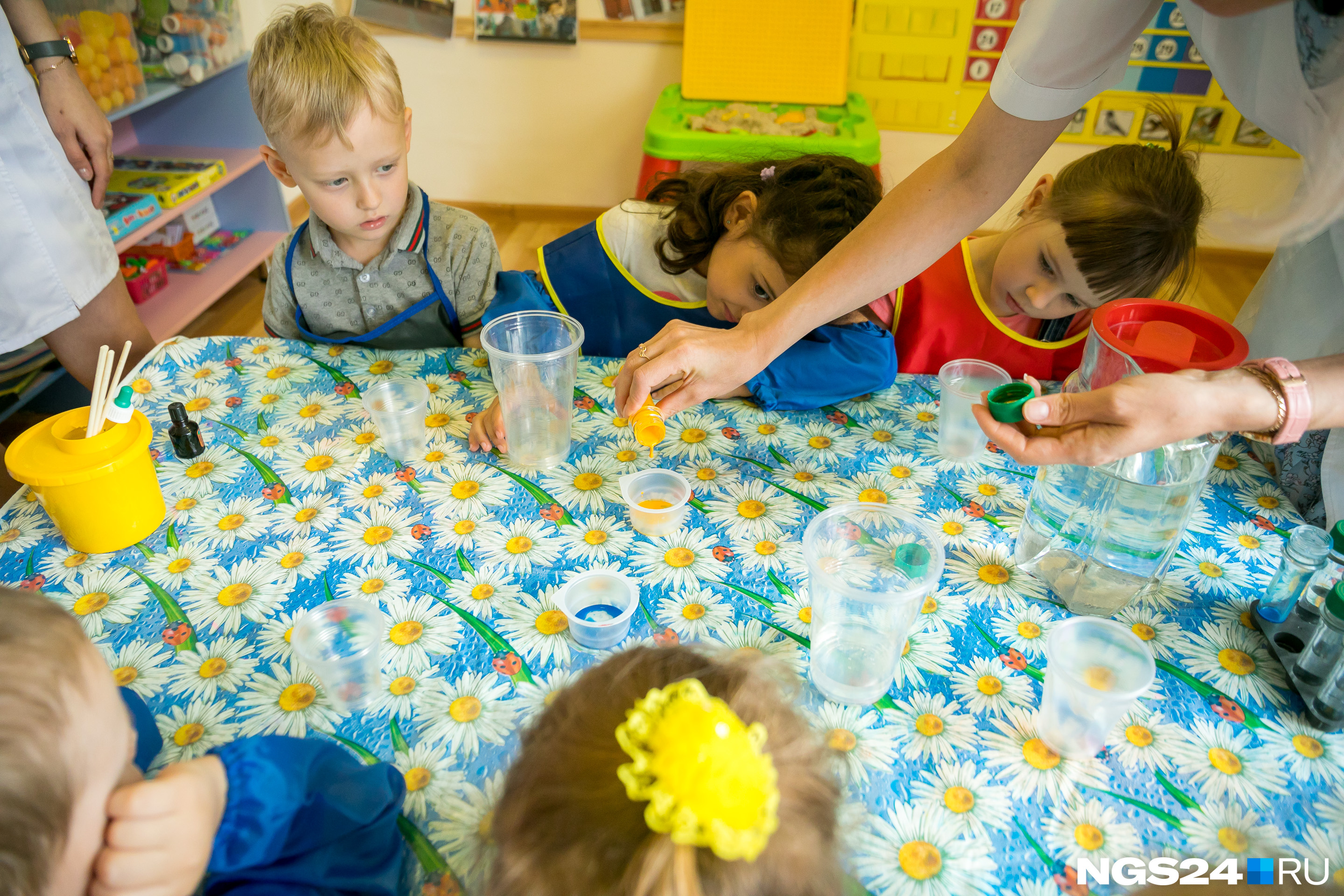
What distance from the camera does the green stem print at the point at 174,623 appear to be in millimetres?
837

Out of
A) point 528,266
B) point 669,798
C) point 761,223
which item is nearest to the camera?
point 669,798

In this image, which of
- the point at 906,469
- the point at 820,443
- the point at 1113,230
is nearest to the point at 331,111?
the point at 820,443

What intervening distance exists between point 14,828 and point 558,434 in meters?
0.72

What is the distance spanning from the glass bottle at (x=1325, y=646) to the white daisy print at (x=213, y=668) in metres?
1.05

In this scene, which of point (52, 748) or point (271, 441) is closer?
point (52, 748)

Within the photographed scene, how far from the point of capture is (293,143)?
4.27 feet

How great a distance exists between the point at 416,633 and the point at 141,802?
0.31m

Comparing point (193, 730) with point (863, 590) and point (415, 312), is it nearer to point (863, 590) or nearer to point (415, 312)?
point (863, 590)

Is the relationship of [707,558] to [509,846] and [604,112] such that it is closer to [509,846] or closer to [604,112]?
[509,846]

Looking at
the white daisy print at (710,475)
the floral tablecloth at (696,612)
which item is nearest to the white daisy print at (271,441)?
the floral tablecloth at (696,612)

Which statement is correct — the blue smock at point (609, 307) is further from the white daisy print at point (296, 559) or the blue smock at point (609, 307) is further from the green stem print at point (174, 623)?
the green stem print at point (174, 623)

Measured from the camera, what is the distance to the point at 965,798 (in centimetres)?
70

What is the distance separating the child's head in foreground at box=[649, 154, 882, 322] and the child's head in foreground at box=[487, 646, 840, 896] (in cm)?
84

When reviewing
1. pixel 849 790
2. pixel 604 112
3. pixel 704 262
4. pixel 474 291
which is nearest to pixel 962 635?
pixel 849 790
